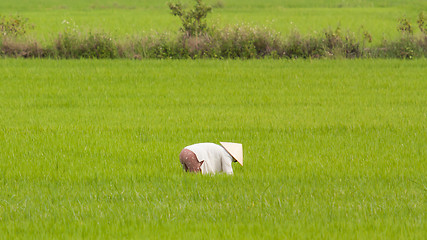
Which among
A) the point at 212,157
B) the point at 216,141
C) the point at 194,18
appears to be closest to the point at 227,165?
the point at 212,157

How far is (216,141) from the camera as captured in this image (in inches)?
351

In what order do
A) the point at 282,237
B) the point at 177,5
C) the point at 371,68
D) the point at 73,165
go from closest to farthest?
the point at 282,237 → the point at 73,165 → the point at 371,68 → the point at 177,5

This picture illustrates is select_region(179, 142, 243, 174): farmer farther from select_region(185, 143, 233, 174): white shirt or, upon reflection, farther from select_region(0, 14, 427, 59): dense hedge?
select_region(0, 14, 427, 59): dense hedge

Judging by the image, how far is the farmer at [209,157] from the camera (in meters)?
6.76

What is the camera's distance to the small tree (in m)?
19.0

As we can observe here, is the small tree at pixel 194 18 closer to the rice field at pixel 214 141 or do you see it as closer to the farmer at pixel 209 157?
the rice field at pixel 214 141

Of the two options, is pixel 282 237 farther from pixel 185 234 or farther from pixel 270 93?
pixel 270 93

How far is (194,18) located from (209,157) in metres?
13.4

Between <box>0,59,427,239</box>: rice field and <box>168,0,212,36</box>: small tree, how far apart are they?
9.13 ft

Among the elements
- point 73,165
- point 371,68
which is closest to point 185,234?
point 73,165

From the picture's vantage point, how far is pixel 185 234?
5.07 m

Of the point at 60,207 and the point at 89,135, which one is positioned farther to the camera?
the point at 89,135

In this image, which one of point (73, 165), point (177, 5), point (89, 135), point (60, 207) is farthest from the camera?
point (177, 5)

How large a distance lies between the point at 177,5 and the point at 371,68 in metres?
6.56
